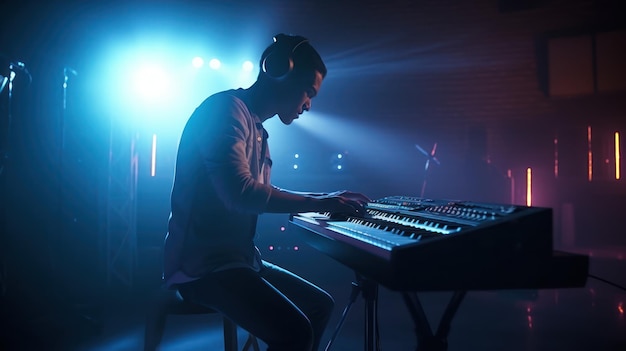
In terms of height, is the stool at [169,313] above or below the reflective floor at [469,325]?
above

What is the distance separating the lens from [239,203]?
4.48 ft

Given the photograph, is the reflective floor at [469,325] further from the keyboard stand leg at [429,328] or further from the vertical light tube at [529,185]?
the vertical light tube at [529,185]

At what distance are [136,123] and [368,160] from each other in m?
3.91

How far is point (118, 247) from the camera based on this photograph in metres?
4.93

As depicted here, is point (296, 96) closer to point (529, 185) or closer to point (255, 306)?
point (255, 306)

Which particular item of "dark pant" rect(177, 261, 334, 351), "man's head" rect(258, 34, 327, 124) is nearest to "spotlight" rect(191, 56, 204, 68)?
"man's head" rect(258, 34, 327, 124)

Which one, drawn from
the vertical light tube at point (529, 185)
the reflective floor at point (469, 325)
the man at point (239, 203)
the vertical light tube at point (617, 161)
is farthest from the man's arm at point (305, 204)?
the vertical light tube at point (617, 161)

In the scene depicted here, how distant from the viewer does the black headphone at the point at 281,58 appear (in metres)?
1.66

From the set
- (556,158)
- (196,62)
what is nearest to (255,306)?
(196,62)

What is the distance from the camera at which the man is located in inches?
52.0

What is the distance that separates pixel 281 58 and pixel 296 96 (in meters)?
0.16

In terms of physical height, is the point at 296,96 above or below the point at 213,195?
above

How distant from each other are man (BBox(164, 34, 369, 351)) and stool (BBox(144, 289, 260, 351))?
10 centimetres

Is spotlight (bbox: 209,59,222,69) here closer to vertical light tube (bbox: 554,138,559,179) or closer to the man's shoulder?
the man's shoulder
